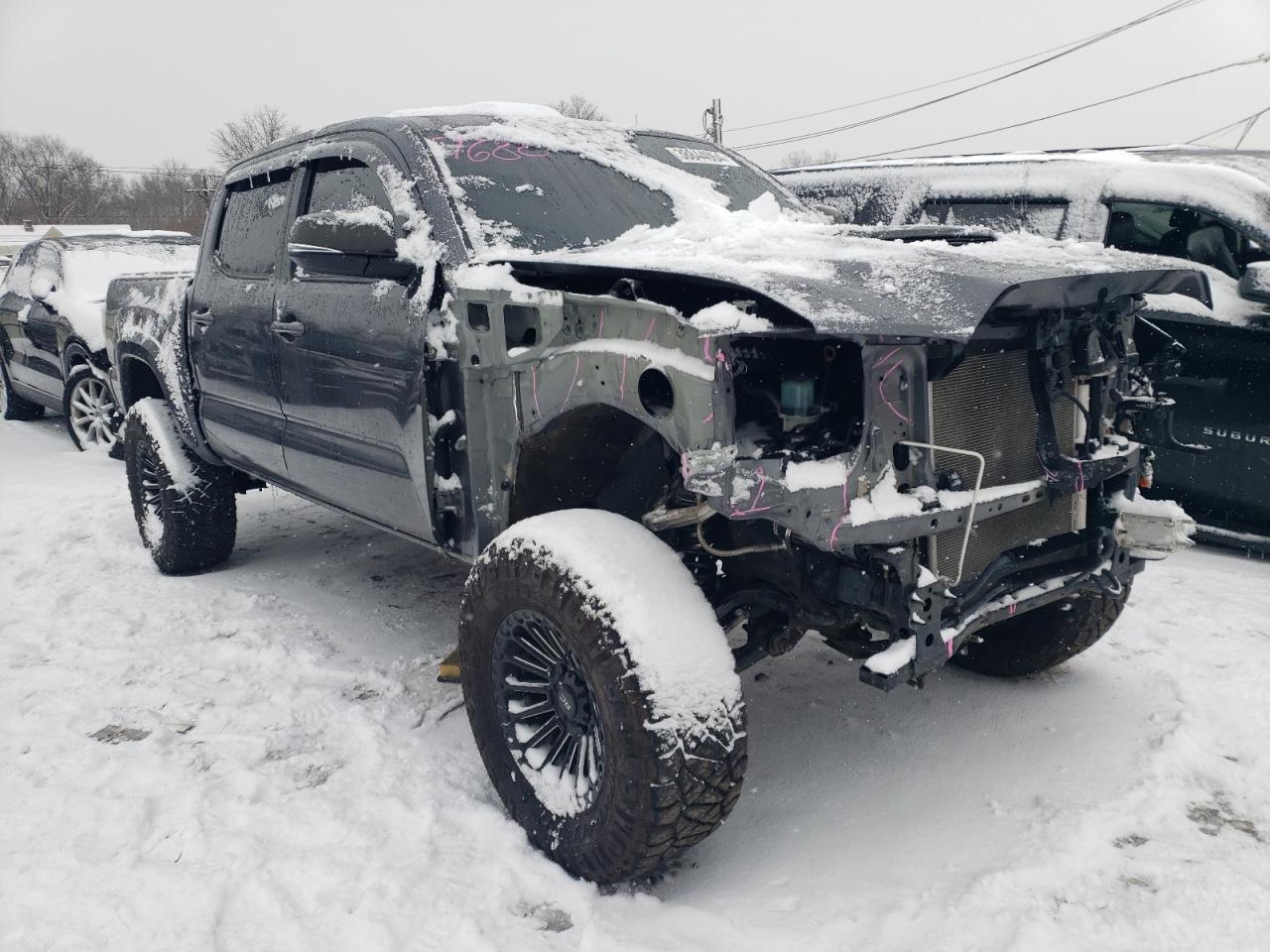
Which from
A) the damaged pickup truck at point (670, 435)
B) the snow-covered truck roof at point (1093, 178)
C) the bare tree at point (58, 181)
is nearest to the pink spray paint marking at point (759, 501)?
the damaged pickup truck at point (670, 435)

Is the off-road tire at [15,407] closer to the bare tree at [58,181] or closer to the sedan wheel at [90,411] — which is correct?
the sedan wheel at [90,411]

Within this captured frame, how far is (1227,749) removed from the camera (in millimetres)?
2850

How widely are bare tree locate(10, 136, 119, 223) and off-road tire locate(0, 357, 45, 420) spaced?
150 ft

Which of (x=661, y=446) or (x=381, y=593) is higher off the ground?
(x=661, y=446)

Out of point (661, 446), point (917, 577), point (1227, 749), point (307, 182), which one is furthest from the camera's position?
point (307, 182)

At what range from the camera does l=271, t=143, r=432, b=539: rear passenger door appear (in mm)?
2959

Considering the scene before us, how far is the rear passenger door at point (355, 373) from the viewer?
2.96m

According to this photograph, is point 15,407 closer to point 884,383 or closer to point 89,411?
point 89,411

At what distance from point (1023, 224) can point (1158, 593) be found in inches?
80.2

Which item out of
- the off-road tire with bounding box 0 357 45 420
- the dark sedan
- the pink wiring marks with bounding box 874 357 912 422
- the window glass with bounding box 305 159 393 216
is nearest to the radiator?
the pink wiring marks with bounding box 874 357 912 422

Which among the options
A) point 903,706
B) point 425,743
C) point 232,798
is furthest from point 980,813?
point 232,798

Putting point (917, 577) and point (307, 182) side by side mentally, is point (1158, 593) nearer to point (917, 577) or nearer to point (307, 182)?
point (917, 577)

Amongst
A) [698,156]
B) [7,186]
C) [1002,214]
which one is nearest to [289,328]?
[698,156]

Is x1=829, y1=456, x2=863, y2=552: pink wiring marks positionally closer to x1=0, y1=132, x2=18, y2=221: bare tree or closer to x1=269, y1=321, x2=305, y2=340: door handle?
x1=269, y1=321, x2=305, y2=340: door handle
